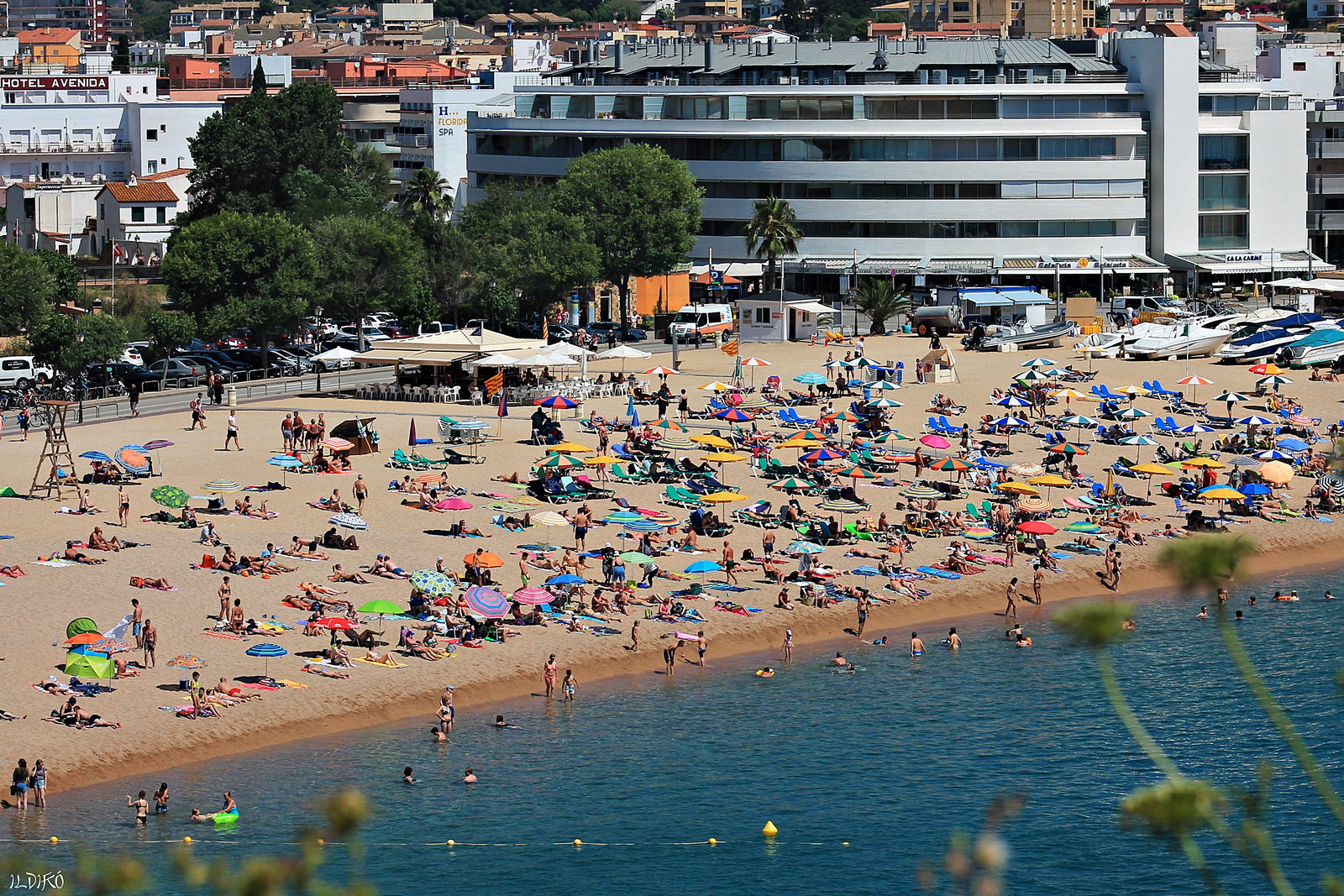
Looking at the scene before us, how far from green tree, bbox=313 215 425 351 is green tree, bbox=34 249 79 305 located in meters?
16.5

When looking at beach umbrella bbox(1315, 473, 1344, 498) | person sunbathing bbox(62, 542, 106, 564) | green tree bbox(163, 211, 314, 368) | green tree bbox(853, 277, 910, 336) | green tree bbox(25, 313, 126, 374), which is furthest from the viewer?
green tree bbox(853, 277, 910, 336)

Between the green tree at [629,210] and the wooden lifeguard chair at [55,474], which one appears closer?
the wooden lifeguard chair at [55,474]

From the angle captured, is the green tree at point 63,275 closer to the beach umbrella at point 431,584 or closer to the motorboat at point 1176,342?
the motorboat at point 1176,342

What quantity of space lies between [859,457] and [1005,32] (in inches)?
5167

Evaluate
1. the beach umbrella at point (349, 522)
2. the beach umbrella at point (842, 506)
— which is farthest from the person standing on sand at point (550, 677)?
the beach umbrella at point (842, 506)

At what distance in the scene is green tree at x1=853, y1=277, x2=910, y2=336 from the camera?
258 feet

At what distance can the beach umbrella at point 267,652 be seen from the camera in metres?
33.5

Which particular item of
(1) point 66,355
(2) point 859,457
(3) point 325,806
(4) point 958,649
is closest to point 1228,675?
(4) point 958,649

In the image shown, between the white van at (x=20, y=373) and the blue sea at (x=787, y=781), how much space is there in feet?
115

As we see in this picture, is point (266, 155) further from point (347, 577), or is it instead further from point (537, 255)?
point (347, 577)

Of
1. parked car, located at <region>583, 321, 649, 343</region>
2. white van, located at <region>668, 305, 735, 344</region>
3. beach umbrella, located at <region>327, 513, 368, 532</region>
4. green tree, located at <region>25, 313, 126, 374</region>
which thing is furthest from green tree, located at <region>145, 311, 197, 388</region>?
beach umbrella, located at <region>327, 513, 368, 532</region>

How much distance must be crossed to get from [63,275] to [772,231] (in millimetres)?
32323

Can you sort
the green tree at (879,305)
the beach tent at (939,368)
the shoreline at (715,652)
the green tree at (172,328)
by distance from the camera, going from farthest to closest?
the green tree at (879,305) < the green tree at (172,328) < the beach tent at (939,368) < the shoreline at (715,652)

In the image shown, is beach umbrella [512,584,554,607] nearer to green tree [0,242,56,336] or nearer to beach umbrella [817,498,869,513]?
beach umbrella [817,498,869,513]
